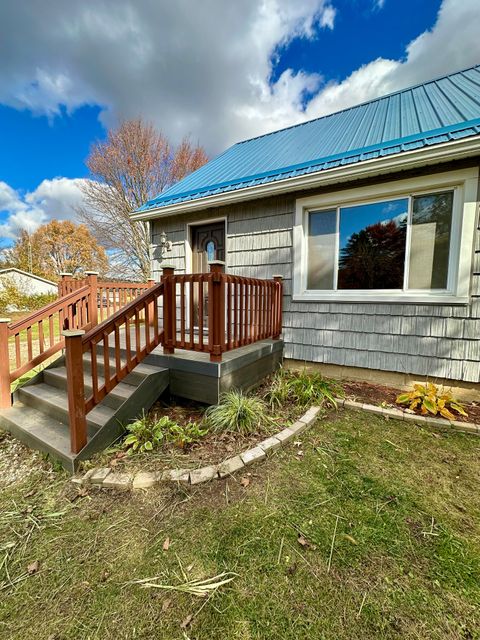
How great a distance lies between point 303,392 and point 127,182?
47.9 feet

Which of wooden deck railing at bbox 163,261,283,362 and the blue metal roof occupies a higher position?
the blue metal roof

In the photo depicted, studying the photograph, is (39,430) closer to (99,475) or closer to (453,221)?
(99,475)

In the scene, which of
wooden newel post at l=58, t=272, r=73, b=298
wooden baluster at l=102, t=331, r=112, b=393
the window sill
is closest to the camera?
wooden baluster at l=102, t=331, r=112, b=393

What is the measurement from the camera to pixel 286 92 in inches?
371

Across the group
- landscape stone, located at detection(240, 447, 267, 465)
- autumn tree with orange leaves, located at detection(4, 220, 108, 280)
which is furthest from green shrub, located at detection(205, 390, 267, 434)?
autumn tree with orange leaves, located at detection(4, 220, 108, 280)

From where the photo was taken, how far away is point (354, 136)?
14.7 ft

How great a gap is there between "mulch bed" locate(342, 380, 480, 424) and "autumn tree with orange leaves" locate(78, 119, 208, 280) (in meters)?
12.4

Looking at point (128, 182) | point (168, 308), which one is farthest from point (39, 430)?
point (128, 182)

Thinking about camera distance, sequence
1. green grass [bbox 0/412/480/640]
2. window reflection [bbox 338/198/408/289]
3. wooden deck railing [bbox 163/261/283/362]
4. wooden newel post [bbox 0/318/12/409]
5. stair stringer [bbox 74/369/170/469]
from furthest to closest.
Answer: window reflection [bbox 338/198/408/289]
wooden newel post [bbox 0/318/12/409]
wooden deck railing [bbox 163/261/283/362]
stair stringer [bbox 74/369/170/469]
green grass [bbox 0/412/480/640]

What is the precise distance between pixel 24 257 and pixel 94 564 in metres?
33.7

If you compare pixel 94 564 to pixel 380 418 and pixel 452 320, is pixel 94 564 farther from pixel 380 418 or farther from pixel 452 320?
pixel 452 320

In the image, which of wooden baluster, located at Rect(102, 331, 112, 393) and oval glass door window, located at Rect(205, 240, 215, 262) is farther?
oval glass door window, located at Rect(205, 240, 215, 262)

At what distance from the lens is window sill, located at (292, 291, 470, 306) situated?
3.41 m

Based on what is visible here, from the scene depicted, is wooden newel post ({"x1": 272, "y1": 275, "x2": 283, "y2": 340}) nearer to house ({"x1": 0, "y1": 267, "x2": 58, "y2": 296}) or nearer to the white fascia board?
the white fascia board
